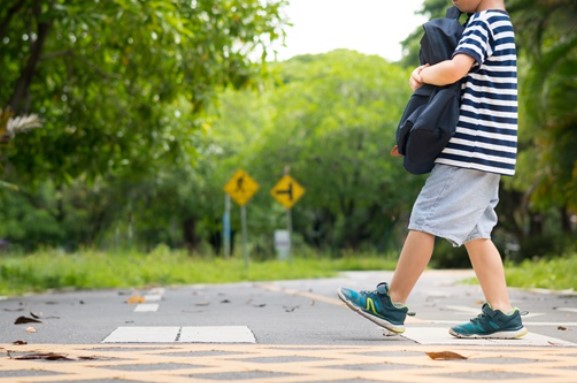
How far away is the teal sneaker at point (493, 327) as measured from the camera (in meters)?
6.45

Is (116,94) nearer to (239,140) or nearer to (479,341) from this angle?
(479,341)

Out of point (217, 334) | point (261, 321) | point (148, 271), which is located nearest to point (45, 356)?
point (217, 334)

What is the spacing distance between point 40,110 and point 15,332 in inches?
Result: 566

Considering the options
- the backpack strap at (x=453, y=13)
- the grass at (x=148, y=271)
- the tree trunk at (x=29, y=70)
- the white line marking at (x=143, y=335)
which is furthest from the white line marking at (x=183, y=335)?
the tree trunk at (x=29, y=70)

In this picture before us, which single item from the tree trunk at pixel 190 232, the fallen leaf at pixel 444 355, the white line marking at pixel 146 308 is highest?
the fallen leaf at pixel 444 355

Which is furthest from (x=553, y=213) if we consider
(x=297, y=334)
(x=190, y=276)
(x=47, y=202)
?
(x=297, y=334)

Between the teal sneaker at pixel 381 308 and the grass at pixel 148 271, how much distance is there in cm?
895

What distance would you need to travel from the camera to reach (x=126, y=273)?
20.8m

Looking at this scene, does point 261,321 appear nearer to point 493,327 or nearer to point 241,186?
point 493,327

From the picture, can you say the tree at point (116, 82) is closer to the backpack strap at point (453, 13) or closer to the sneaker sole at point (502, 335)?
the backpack strap at point (453, 13)

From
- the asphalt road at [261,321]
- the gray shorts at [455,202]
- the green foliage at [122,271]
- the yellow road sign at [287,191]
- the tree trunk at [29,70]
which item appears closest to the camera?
the gray shorts at [455,202]

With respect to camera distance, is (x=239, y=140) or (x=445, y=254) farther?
(x=239, y=140)

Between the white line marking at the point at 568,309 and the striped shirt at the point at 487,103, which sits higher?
the striped shirt at the point at 487,103

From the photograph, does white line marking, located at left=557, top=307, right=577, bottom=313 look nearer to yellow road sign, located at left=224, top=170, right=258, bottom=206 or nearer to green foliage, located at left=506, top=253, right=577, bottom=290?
green foliage, located at left=506, top=253, right=577, bottom=290
